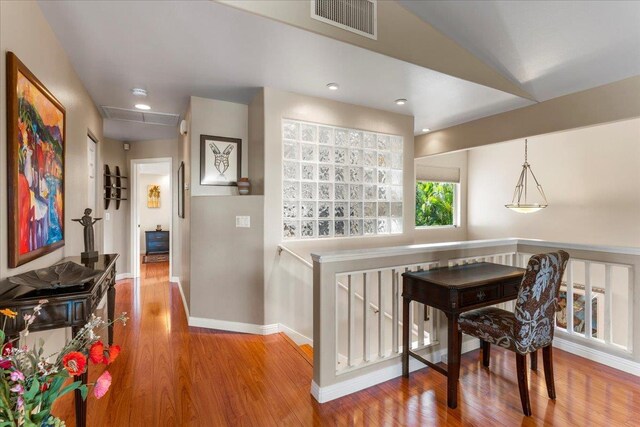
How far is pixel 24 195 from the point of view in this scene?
168cm

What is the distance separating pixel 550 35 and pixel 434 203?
3941mm

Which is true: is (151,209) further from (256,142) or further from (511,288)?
(511,288)

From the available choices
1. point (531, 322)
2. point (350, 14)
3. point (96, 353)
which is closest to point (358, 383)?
point (531, 322)

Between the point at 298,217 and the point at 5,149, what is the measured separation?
7.45 ft

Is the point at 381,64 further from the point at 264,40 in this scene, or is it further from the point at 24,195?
the point at 24,195

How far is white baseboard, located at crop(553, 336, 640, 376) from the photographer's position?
7.66ft

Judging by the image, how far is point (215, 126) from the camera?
3.43m

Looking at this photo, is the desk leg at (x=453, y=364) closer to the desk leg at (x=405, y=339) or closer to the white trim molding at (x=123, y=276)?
the desk leg at (x=405, y=339)

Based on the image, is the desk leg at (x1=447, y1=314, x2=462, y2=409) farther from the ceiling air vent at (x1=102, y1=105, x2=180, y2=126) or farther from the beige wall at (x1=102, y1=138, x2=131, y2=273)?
the beige wall at (x1=102, y1=138, x2=131, y2=273)

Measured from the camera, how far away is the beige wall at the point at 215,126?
3.34 m

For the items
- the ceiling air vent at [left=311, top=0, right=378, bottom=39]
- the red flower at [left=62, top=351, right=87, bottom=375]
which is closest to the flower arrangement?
the red flower at [left=62, top=351, right=87, bottom=375]

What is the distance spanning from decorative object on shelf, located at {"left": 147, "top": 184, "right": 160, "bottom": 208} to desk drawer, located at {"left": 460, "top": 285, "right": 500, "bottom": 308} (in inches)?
311

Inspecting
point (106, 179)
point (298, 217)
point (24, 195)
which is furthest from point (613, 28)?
point (106, 179)

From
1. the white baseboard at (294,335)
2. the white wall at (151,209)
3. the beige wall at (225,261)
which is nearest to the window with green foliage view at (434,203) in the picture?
the white baseboard at (294,335)
